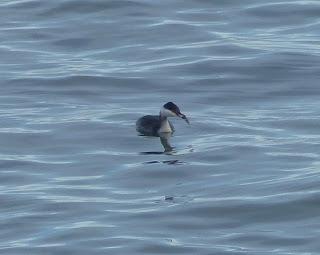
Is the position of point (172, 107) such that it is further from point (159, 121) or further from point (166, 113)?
point (159, 121)

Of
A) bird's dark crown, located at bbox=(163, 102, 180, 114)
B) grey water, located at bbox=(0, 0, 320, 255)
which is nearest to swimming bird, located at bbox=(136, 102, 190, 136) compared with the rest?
bird's dark crown, located at bbox=(163, 102, 180, 114)

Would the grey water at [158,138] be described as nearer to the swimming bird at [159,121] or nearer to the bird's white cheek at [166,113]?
the swimming bird at [159,121]

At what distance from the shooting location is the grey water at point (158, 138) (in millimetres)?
18031

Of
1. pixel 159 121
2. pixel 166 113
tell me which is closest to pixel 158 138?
pixel 159 121

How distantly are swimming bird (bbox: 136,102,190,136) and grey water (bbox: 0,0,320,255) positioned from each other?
5.1 inches

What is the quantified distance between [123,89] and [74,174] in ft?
16.5

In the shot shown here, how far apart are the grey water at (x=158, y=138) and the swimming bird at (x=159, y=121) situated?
13 cm

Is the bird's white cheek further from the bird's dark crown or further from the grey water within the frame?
the grey water

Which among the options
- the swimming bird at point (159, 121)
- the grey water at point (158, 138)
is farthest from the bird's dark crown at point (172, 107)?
the grey water at point (158, 138)

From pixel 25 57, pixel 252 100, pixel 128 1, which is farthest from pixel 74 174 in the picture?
pixel 128 1

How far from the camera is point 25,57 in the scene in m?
28.0

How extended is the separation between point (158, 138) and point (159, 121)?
0.26m

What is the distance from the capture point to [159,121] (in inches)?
898

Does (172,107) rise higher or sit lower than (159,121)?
higher
